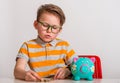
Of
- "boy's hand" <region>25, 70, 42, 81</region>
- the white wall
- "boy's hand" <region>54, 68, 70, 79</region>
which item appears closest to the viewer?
"boy's hand" <region>25, 70, 42, 81</region>

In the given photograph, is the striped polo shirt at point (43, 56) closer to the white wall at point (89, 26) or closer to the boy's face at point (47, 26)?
the boy's face at point (47, 26)

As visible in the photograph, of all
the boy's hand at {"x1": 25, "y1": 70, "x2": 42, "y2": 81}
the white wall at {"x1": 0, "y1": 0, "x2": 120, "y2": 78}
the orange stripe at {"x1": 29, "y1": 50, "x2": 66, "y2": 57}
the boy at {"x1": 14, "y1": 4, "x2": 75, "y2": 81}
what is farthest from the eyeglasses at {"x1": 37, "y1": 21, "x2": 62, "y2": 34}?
the white wall at {"x1": 0, "y1": 0, "x2": 120, "y2": 78}

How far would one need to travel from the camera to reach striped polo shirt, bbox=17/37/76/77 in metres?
1.12

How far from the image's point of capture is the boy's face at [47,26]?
109cm

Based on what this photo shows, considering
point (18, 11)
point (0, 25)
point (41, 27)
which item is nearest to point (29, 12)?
point (18, 11)

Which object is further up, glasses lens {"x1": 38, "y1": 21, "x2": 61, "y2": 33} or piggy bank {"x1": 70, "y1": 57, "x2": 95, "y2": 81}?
glasses lens {"x1": 38, "y1": 21, "x2": 61, "y2": 33}

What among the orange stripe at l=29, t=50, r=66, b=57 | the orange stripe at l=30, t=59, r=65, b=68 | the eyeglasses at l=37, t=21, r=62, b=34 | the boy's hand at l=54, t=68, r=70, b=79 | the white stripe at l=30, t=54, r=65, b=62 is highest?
the eyeglasses at l=37, t=21, r=62, b=34

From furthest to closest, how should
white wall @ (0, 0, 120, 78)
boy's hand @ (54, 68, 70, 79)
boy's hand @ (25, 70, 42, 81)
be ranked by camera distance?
white wall @ (0, 0, 120, 78) → boy's hand @ (54, 68, 70, 79) → boy's hand @ (25, 70, 42, 81)

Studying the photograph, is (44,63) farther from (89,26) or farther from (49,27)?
(89,26)

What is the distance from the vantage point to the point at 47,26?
43.0 inches

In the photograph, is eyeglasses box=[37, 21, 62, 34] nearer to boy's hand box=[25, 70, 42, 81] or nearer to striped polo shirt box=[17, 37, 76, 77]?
striped polo shirt box=[17, 37, 76, 77]

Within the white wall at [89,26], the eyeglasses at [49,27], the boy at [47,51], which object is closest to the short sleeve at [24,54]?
the boy at [47,51]

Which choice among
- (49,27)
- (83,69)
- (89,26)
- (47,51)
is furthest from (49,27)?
(89,26)

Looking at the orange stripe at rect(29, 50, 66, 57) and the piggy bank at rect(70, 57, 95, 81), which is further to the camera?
the orange stripe at rect(29, 50, 66, 57)
